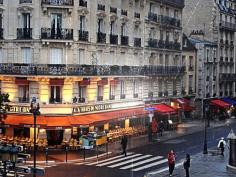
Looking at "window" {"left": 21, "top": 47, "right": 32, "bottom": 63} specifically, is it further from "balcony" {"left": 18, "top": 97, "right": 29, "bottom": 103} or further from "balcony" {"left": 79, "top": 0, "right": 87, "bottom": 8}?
"balcony" {"left": 79, "top": 0, "right": 87, "bottom": 8}

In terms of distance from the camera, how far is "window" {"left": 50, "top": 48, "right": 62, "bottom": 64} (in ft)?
137

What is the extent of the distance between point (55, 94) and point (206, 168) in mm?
14321

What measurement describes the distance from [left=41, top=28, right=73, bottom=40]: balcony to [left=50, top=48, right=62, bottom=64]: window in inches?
39.4

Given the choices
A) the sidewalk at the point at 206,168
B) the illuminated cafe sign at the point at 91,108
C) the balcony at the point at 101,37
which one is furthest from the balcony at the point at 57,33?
the sidewalk at the point at 206,168

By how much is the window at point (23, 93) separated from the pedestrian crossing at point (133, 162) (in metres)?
9.16

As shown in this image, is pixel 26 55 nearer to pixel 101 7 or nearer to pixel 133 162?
pixel 101 7

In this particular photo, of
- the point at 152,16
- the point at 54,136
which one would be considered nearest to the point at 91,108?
the point at 54,136

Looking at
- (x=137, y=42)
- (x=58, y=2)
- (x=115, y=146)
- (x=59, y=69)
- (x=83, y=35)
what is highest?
(x=58, y=2)

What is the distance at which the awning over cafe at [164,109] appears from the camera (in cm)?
5397

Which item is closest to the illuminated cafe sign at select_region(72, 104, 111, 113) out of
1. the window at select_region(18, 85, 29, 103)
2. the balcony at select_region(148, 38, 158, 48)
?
the window at select_region(18, 85, 29, 103)

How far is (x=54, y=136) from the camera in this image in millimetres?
42000

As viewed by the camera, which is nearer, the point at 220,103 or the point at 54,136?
the point at 54,136

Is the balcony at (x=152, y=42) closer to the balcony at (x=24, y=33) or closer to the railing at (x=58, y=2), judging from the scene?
the railing at (x=58, y=2)

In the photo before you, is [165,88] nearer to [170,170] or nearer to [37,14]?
[37,14]
